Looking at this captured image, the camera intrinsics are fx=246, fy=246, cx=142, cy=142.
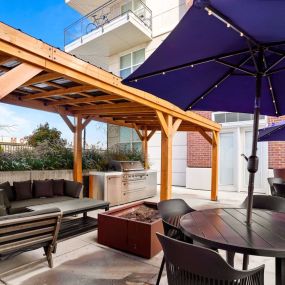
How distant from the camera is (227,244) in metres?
1.75

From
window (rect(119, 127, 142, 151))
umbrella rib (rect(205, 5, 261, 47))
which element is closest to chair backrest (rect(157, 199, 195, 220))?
umbrella rib (rect(205, 5, 261, 47))

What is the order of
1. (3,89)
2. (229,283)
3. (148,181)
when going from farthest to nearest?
(148,181) → (3,89) → (229,283)

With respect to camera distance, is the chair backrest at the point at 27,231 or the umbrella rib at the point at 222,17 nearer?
the umbrella rib at the point at 222,17

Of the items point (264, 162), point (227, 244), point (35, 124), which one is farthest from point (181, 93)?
point (35, 124)

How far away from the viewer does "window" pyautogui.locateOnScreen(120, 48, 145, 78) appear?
39.8 ft

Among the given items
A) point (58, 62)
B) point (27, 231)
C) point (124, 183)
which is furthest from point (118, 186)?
point (58, 62)

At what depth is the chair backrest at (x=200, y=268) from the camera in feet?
4.78

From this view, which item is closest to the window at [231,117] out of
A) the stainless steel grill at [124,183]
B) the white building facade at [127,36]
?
the white building facade at [127,36]

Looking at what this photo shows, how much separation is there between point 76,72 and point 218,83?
192 centimetres

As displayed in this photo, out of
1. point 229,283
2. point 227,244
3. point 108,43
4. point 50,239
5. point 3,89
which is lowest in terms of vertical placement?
point 50,239

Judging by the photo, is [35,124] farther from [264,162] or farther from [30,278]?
[264,162]

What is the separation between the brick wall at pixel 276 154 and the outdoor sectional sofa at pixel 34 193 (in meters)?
6.87

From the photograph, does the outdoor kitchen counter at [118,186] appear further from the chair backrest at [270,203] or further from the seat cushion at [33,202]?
the chair backrest at [270,203]

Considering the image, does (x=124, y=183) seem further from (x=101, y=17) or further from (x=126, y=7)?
(x=126, y=7)
